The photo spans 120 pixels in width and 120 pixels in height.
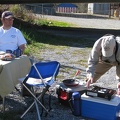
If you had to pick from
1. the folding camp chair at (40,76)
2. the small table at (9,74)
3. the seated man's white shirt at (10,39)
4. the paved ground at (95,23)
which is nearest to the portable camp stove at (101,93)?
the folding camp chair at (40,76)

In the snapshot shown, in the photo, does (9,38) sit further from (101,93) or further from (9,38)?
(101,93)

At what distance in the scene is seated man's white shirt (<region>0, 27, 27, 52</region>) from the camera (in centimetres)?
546

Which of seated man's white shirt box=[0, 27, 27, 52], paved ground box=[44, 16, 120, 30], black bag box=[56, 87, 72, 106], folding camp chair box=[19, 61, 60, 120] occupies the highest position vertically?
seated man's white shirt box=[0, 27, 27, 52]

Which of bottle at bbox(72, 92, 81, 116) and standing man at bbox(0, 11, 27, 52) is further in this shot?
standing man at bbox(0, 11, 27, 52)

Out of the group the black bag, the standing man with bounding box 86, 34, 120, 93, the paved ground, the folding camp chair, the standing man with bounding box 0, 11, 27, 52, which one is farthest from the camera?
the paved ground

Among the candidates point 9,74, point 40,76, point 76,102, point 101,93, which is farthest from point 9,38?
point 101,93

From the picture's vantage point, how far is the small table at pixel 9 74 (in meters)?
4.47

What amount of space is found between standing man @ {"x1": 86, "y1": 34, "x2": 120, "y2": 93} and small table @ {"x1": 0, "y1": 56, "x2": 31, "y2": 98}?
3.37 ft

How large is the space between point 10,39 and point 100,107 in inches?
81.0

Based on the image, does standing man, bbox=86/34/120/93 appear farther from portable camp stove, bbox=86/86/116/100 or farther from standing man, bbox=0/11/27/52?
standing man, bbox=0/11/27/52

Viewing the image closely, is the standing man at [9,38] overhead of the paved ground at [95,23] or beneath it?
overhead

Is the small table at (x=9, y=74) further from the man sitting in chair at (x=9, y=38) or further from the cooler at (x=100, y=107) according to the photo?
the cooler at (x=100, y=107)

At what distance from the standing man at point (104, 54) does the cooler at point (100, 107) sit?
0.32 metres

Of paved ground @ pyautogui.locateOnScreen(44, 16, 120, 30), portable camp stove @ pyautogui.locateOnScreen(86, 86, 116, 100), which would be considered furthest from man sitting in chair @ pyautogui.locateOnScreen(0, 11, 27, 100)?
paved ground @ pyautogui.locateOnScreen(44, 16, 120, 30)
